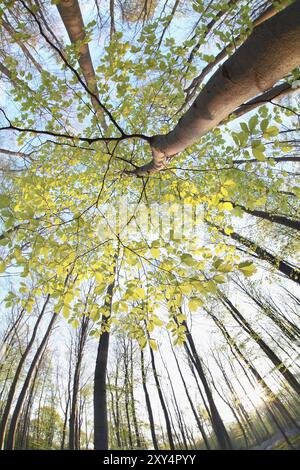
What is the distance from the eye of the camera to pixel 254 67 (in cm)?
111

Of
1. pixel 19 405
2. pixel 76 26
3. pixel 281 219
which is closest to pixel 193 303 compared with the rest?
pixel 76 26

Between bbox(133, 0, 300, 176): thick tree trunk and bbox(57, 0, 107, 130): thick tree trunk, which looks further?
bbox(57, 0, 107, 130): thick tree trunk

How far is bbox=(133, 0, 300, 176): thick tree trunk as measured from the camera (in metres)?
0.98

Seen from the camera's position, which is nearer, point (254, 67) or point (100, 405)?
point (254, 67)

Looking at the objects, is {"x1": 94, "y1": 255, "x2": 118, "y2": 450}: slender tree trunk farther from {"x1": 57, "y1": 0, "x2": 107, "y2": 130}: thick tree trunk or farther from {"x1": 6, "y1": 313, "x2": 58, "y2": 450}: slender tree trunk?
{"x1": 6, "y1": 313, "x2": 58, "y2": 450}: slender tree trunk

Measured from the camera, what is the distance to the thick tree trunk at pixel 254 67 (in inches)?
38.6

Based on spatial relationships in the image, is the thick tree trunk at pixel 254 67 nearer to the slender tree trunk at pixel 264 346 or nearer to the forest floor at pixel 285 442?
the slender tree trunk at pixel 264 346

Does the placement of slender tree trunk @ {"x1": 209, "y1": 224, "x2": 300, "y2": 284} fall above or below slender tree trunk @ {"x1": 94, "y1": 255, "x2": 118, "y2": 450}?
above

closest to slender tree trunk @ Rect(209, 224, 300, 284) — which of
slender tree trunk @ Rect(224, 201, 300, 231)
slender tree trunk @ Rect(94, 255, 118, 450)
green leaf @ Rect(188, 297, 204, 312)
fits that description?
slender tree trunk @ Rect(224, 201, 300, 231)

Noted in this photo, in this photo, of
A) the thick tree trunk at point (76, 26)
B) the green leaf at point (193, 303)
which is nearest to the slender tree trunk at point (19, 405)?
the thick tree trunk at point (76, 26)

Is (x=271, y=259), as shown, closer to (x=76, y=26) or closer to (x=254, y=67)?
(x=254, y=67)

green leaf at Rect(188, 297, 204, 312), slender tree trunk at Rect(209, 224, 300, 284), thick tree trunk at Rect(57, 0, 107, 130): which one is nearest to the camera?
green leaf at Rect(188, 297, 204, 312)

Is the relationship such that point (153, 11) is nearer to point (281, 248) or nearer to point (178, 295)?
point (178, 295)
